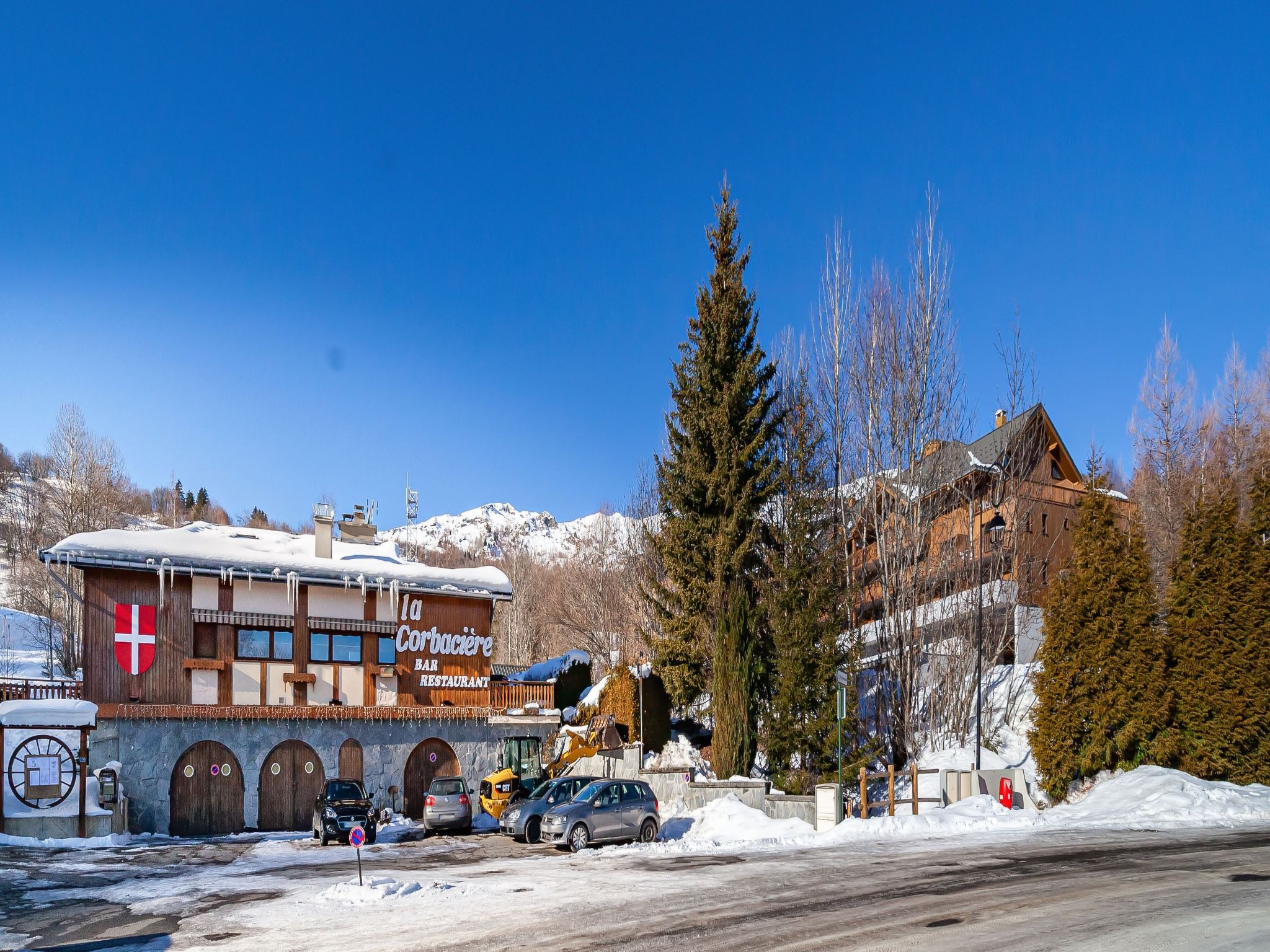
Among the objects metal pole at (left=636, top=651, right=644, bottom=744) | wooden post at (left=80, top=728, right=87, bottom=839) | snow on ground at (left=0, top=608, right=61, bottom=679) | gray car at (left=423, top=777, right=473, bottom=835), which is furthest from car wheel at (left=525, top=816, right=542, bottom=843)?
snow on ground at (left=0, top=608, right=61, bottom=679)

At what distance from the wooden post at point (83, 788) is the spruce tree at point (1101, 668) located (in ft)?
82.5

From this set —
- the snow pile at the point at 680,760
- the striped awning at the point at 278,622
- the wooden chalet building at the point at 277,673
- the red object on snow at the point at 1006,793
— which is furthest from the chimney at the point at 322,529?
the red object on snow at the point at 1006,793

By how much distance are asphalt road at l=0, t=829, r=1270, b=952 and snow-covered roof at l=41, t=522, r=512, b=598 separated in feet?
37.2

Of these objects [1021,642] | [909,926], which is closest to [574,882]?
[909,926]

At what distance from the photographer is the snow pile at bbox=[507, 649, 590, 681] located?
1473 inches

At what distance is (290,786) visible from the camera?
3022 cm

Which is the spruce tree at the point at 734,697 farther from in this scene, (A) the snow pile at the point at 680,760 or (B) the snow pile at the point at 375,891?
(B) the snow pile at the point at 375,891

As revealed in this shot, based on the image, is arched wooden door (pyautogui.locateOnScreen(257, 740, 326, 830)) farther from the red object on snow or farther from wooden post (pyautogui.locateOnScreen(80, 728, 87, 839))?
the red object on snow

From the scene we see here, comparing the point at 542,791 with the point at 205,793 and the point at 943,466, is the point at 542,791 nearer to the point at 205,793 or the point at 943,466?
the point at 205,793

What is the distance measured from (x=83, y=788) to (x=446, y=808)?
9584 millimetres

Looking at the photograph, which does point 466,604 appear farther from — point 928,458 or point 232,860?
point 928,458

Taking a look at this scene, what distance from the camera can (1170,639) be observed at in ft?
83.9

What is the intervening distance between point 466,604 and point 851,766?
53.3ft

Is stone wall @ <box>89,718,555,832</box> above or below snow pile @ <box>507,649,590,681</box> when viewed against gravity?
below
